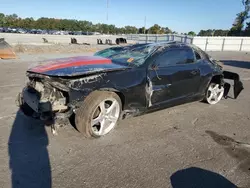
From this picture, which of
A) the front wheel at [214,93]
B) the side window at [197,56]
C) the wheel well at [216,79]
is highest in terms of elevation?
the side window at [197,56]

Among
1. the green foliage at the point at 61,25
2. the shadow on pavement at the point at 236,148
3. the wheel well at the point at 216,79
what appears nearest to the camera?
the shadow on pavement at the point at 236,148

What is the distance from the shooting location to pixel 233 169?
301 centimetres

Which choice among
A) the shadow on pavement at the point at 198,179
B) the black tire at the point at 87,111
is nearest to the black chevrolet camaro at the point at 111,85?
the black tire at the point at 87,111

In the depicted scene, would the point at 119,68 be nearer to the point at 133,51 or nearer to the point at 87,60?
the point at 87,60

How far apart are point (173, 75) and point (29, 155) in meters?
2.88

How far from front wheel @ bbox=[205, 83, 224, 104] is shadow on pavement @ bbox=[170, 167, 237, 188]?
3148 mm

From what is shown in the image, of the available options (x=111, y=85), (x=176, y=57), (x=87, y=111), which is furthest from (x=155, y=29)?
(x=87, y=111)

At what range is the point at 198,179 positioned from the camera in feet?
9.11

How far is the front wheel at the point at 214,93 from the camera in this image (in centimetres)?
576

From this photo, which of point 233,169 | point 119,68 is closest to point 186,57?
point 119,68

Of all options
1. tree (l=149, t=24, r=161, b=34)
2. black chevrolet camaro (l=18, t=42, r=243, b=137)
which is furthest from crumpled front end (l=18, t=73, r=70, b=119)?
tree (l=149, t=24, r=161, b=34)

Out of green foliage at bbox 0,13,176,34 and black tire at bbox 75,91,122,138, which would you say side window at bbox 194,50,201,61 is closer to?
black tire at bbox 75,91,122,138

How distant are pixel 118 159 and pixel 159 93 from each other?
1.61 m

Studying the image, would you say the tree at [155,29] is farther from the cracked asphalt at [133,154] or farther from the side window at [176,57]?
the cracked asphalt at [133,154]
